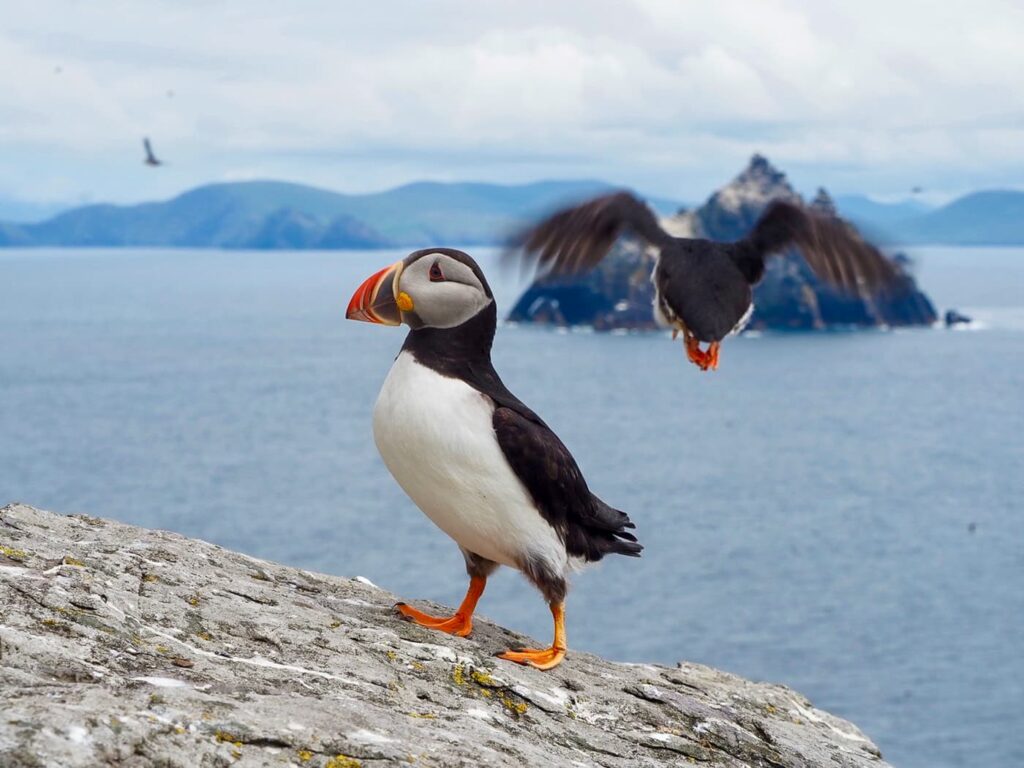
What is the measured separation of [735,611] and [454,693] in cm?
10501

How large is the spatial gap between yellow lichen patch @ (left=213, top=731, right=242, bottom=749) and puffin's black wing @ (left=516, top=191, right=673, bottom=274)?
8.86 meters

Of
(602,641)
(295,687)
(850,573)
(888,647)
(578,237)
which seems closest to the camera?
(295,687)

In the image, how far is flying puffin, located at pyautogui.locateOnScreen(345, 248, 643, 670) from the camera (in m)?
10.5

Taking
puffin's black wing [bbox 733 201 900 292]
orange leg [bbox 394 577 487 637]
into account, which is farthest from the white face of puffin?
puffin's black wing [bbox 733 201 900 292]

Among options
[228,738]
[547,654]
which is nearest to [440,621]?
[547,654]

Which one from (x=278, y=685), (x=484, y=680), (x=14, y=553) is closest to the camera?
(x=278, y=685)

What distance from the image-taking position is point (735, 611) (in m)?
111

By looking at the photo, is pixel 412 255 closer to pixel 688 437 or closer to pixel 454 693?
pixel 454 693

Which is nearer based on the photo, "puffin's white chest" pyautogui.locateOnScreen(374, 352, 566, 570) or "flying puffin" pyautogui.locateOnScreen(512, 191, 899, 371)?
"puffin's white chest" pyautogui.locateOnScreen(374, 352, 566, 570)

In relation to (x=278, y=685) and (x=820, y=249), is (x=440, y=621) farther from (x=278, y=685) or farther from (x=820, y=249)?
(x=820, y=249)

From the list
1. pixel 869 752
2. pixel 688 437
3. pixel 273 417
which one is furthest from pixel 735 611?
pixel 869 752

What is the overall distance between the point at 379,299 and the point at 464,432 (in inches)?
A: 49.8

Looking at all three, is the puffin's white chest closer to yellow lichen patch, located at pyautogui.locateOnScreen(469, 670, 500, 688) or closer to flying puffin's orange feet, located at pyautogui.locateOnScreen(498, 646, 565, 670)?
flying puffin's orange feet, located at pyautogui.locateOnScreen(498, 646, 565, 670)

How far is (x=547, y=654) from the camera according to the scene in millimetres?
10875
